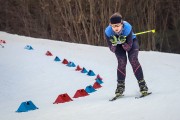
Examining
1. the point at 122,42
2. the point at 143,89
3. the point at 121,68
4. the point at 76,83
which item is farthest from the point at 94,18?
the point at 143,89

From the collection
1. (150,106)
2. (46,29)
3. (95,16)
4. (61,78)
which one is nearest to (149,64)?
(61,78)

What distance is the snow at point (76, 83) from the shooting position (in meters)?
4.34

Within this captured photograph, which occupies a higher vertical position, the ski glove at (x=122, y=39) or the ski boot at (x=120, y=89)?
the ski glove at (x=122, y=39)

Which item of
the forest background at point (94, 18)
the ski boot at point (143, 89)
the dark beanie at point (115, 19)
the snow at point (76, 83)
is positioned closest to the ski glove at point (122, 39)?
the dark beanie at point (115, 19)

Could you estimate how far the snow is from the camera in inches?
171

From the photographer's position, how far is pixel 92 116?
4.21 metres

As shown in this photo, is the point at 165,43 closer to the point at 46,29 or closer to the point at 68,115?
the point at 46,29

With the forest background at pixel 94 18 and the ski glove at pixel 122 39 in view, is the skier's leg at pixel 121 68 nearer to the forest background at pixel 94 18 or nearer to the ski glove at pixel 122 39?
the ski glove at pixel 122 39

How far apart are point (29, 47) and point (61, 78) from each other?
4231 mm

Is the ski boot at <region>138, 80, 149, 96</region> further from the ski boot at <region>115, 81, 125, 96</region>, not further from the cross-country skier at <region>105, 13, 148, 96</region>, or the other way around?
the ski boot at <region>115, 81, 125, 96</region>

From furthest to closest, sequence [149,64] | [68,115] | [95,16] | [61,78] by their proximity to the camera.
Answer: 1. [95,16]
2. [149,64]
3. [61,78]
4. [68,115]

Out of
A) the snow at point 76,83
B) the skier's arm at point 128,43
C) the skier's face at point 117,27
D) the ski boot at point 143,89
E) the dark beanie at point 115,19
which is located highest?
the dark beanie at point 115,19

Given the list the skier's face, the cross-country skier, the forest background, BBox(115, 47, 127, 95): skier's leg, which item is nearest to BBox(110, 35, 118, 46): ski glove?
the cross-country skier

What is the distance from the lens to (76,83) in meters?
8.34
